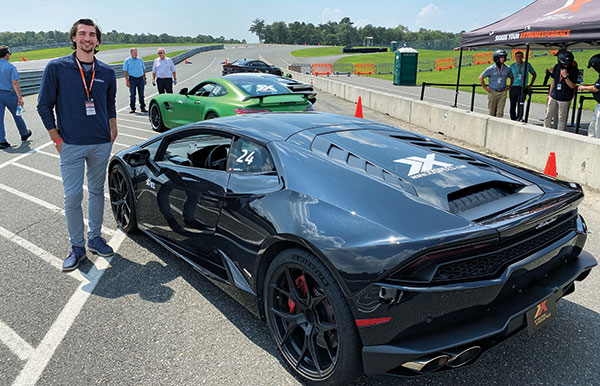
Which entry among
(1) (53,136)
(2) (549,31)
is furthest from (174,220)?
(2) (549,31)

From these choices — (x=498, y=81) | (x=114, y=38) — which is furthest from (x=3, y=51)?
(x=114, y=38)

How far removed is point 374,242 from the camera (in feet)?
7.27

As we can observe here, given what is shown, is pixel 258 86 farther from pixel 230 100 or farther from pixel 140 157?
pixel 140 157

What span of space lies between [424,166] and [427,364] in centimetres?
124

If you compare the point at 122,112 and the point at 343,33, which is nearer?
the point at 122,112

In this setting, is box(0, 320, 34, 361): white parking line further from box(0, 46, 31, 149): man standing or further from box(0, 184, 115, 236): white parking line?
box(0, 46, 31, 149): man standing

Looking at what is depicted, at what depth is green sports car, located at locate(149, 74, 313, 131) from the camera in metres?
8.56

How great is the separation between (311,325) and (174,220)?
1722 millimetres

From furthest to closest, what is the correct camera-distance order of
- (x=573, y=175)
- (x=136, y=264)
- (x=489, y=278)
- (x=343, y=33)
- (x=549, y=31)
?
(x=343, y=33)
(x=549, y=31)
(x=573, y=175)
(x=136, y=264)
(x=489, y=278)

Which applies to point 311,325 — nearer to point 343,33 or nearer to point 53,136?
point 53,136

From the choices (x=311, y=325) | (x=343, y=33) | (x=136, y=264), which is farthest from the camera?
(x=343, y=33)

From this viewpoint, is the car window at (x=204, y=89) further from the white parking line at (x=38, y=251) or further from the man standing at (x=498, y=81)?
the man standing at (x=498, y=81)

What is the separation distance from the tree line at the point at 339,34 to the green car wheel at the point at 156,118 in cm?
15285

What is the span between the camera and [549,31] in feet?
30.8
